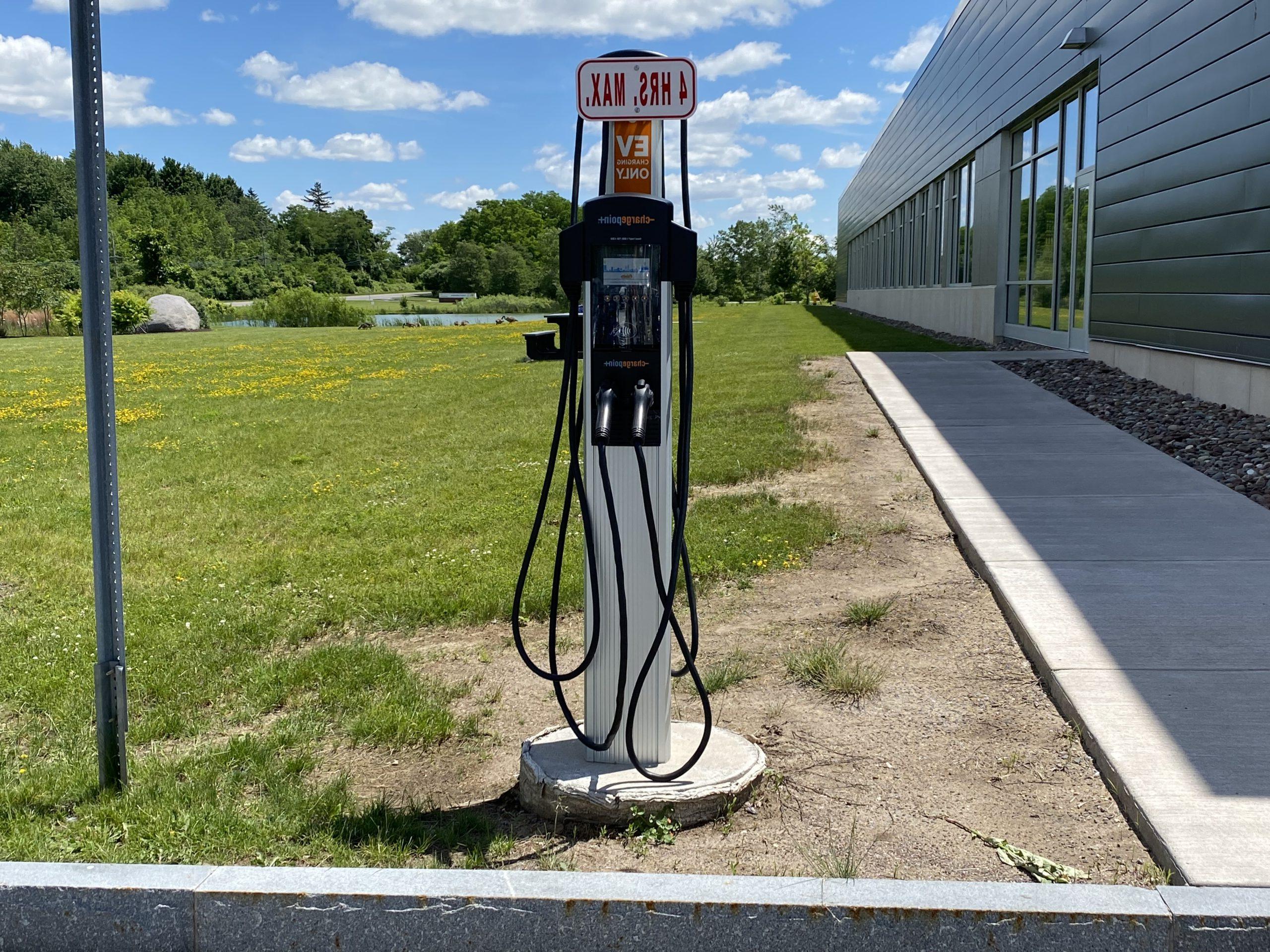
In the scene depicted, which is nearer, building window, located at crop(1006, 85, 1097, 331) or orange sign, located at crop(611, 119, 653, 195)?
orange sign, located at crop(611, 119, 653, 195)

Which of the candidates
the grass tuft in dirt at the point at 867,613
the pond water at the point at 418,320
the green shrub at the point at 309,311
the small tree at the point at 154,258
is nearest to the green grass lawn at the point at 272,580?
the grass tuft in dirt at the point at 867,613

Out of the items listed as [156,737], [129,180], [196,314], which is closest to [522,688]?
[156,737]

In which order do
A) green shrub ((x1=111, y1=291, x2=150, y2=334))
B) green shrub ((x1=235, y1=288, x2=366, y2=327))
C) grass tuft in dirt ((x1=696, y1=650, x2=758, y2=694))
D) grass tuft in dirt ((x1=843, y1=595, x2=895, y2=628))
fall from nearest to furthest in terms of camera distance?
grass tuft in dirt ((x1=696, y1=650, x2=758, y2=694)) < grass tuft in dirt ((x1=843, y1=595, x2=895, y2=628)) < green shrub ((x1=111, y1=291, x2=150, y2=334)) < green shrub ((x1=235, y1=288, x2=366, y2=327))

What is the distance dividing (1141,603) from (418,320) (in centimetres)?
4225

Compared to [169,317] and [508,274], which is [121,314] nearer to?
[169,317]

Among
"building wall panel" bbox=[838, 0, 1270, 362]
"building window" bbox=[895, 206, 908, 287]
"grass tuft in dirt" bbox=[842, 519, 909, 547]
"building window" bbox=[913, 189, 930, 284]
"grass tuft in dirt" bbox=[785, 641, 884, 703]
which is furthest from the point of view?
"building window" bbox=[895, 206, 908, 287]

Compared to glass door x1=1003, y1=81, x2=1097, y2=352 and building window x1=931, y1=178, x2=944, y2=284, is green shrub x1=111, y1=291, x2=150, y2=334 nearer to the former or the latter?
building window x1=931, y1=178, x2=944, y2=284

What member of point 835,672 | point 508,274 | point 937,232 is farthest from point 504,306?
point 835,672

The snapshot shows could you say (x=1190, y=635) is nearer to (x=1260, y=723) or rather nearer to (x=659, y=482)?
(x=1260, y=723)

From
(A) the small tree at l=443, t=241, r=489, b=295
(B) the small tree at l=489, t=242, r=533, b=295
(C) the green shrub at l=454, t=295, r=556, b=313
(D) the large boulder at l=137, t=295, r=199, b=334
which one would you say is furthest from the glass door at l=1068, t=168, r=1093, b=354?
(A) the small tree at l=443, t=241, r=489, b=295

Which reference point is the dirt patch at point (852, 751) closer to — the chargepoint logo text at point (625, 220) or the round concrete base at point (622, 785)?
the round concrete base at point (622, 785)

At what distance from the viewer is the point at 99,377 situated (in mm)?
3236

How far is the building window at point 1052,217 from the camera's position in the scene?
599 inches

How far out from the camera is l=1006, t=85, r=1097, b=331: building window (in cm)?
1522
